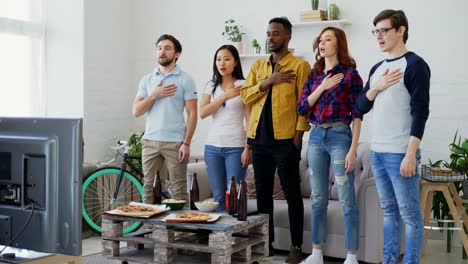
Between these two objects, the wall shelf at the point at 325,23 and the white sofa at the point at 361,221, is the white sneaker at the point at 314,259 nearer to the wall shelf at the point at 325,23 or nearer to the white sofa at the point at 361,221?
the white sofa at the point at 361,221

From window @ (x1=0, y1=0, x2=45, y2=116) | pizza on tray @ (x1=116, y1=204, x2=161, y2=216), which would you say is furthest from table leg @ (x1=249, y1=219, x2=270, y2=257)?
window @ (x1=0, y1=0, x2=45, y2=116)

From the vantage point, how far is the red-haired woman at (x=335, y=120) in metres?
3.61

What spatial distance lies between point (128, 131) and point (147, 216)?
9.25 ft

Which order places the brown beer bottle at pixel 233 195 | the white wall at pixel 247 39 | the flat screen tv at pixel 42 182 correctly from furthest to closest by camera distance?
1. the white wall at pixel 247 39
2. the brown beer bottle at pixel 233 195
3. the flat screen tv at pixel 42 182

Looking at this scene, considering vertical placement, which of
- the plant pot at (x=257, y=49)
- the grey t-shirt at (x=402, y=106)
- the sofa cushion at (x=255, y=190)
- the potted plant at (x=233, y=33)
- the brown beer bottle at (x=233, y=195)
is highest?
the potted plant at (x=233, y=33)

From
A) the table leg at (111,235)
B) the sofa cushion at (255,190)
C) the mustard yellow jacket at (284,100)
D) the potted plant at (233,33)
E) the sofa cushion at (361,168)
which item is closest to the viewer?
the table leg at (111,235)

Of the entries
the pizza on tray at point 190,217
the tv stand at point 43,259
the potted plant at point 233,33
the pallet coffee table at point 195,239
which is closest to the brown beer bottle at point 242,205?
the pallet coffee table at point 195,239

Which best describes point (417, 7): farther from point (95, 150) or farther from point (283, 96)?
point (95, 150)

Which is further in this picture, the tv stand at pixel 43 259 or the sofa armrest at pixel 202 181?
the sofa armrest at pixel 202 181

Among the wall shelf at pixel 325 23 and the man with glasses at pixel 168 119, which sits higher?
the wall shelf at pixel 325 23

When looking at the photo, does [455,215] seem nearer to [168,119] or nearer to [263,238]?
[263,238]

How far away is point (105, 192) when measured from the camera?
16.8ft

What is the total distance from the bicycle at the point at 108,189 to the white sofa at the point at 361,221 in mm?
1140

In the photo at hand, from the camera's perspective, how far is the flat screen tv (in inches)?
59.6
